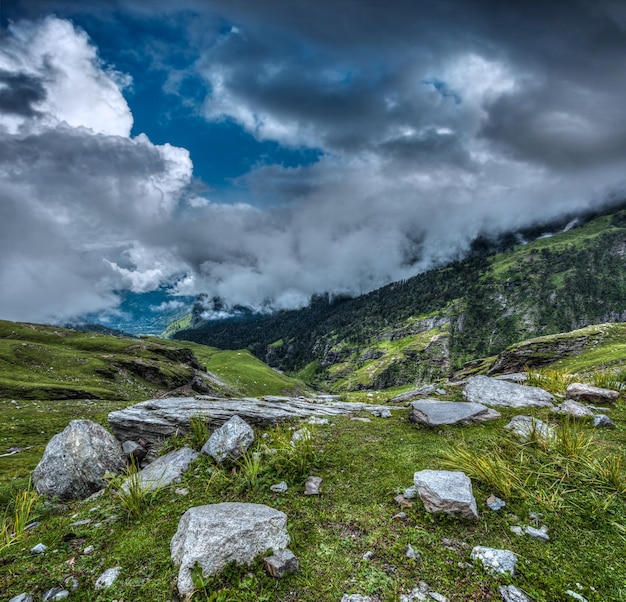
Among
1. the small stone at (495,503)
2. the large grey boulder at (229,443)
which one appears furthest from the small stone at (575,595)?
the large grey boulder at (229,443)

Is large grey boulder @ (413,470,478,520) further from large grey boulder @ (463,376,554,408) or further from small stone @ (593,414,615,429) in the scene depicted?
Result: large grey boulder @ (463,376,554,408)

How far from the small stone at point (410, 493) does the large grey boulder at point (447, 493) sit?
0.36 metres

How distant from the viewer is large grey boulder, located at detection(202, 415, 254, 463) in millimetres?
12469

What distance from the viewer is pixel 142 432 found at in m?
16.3

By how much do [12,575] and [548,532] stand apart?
507 inches

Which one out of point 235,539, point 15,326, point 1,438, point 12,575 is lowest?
point 1,438

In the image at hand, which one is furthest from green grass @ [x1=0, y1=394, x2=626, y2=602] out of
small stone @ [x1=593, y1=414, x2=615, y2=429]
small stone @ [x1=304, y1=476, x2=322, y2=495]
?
small stone @ [x1=593, y1=414, x2=615, y2=429]

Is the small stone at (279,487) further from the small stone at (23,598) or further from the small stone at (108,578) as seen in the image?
the small stone at (23,598)

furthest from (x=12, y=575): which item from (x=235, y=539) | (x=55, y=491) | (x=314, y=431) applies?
(x=314, y=431)

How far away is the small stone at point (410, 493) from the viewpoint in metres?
9.30

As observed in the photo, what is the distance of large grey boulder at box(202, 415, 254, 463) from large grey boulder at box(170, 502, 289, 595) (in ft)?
14.2

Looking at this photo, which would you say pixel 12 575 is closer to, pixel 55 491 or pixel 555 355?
pixel 55 491

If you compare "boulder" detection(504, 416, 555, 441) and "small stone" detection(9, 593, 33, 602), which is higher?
"boulder" detection(504, 416, 555, 441)

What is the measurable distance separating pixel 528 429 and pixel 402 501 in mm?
7140
